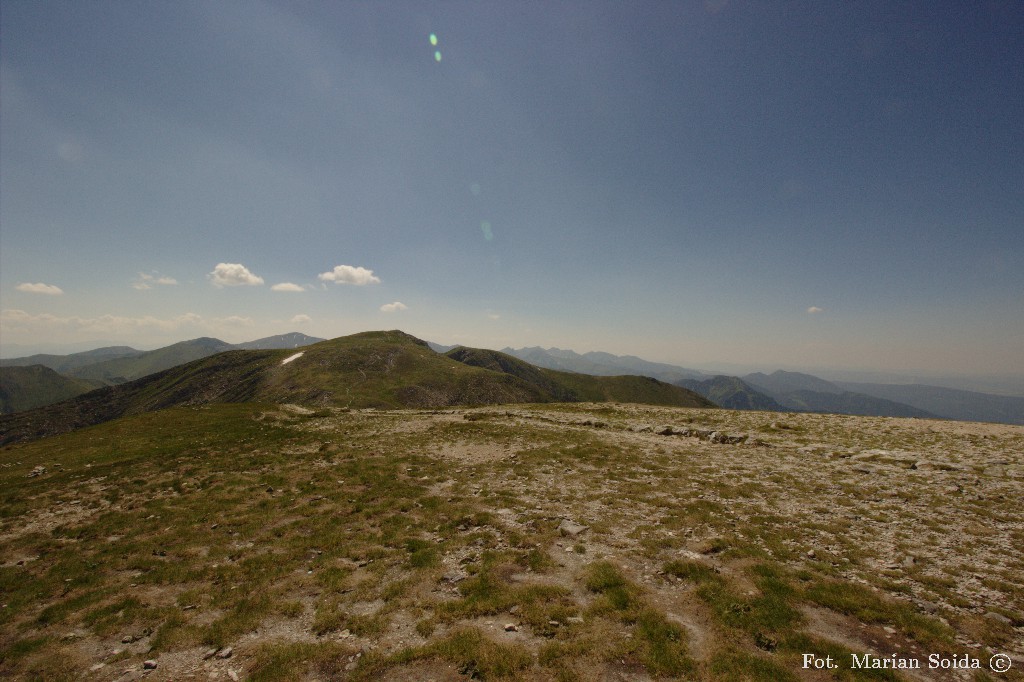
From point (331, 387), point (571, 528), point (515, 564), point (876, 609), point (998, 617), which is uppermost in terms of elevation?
point (998, 617)

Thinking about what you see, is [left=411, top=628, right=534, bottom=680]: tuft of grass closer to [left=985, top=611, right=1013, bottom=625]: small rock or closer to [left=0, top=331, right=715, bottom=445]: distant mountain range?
[left=985, top=611, right=1013, bottom=625]: small rock

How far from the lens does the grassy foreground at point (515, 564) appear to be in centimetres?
1012

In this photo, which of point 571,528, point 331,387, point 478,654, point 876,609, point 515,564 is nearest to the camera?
point 478,654

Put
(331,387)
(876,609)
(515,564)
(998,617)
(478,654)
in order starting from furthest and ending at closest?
(331,387) < (515,564) < (876,609) < (998,617) < (478,654)

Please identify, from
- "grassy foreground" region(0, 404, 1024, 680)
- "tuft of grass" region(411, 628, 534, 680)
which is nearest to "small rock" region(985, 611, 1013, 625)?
"grassy foreground" region(0, 404, 1024, 680)

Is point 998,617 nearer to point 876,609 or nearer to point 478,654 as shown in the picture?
point 876,609

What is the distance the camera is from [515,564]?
48.9ft

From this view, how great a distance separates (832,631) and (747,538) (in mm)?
5810

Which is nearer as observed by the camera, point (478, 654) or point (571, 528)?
point (478, 654)

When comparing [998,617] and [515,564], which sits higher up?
[998,617]

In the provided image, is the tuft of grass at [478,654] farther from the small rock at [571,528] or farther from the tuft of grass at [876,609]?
the tuft of grass at [876,609]

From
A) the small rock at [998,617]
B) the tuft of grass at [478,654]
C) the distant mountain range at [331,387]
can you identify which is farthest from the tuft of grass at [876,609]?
the distant mountain range at [331,387]

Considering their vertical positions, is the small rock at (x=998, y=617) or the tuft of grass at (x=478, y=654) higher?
the small rock at (x=998, y=617)

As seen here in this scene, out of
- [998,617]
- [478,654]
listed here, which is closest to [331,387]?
[478,654]
